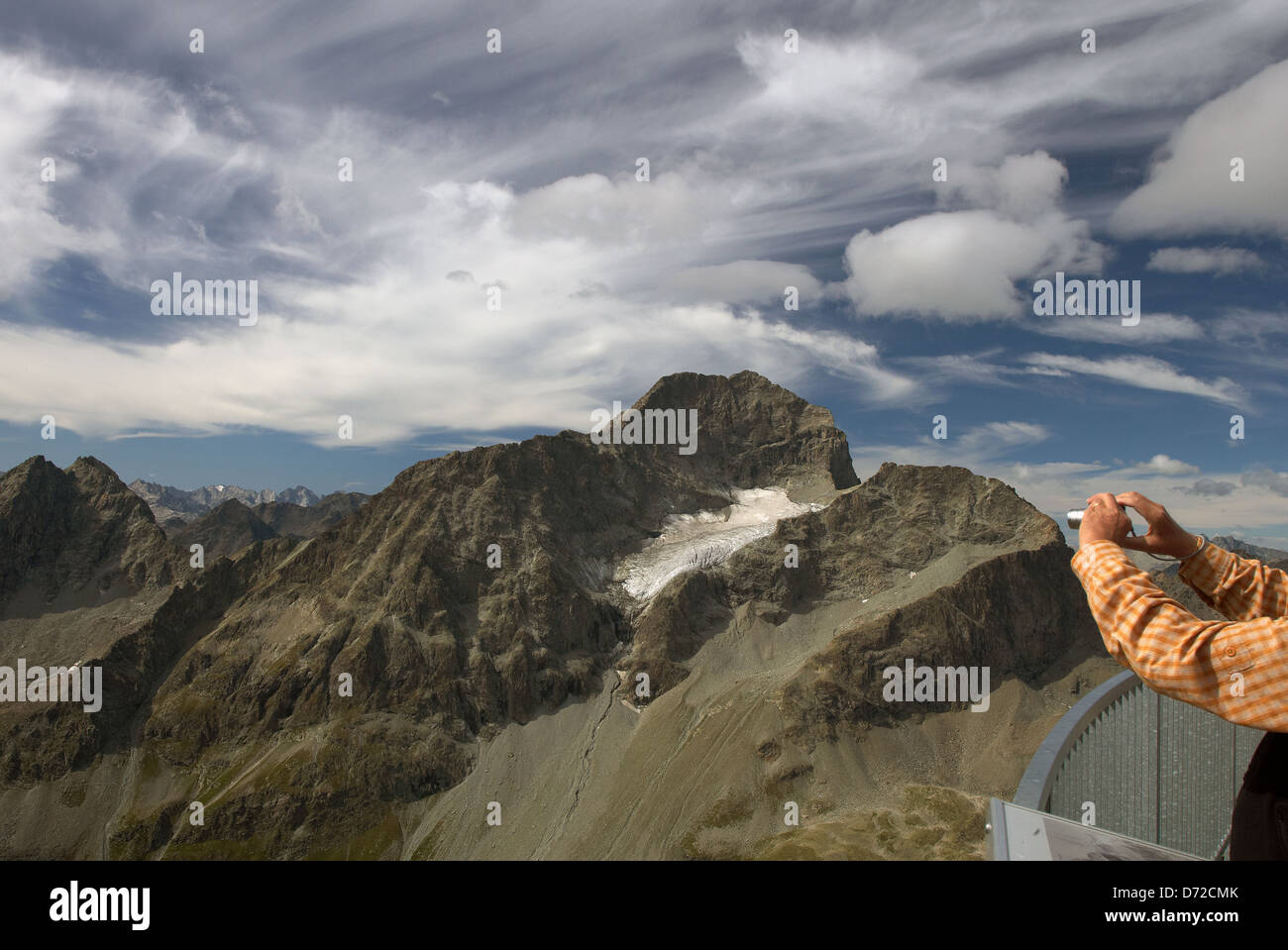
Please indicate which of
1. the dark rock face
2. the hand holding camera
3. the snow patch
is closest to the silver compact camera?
the hand holding camera

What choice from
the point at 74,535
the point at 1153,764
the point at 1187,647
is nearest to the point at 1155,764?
the point at 1153,764

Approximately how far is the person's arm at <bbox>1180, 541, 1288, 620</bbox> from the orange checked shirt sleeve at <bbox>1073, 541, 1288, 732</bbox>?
1385 millimetres

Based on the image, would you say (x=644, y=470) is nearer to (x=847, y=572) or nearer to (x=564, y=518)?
(x=564, y=518)

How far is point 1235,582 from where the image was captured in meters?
4.89

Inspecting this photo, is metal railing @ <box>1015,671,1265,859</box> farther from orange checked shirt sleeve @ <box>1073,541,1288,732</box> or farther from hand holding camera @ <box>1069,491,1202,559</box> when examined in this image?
orange checked shirt sleeve @ <box>1073,541,1288,732</box>

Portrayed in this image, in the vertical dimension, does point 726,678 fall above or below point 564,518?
below

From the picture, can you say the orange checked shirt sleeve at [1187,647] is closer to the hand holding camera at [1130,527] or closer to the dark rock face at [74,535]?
the hand holding camera at [1130,527]

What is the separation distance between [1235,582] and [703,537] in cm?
16075

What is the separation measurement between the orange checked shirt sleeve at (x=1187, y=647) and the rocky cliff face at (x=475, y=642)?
96924 millimetres

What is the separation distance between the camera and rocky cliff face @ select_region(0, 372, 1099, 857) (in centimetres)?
10081

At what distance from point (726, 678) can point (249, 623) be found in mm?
85255

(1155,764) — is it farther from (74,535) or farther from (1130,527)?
(74,535)

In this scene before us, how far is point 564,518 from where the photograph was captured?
151000 millimetres
